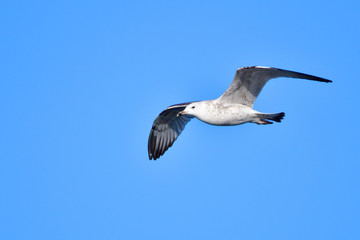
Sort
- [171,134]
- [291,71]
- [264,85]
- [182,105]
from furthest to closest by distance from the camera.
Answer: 1. [171,134]
2. [182,105]
3. [264,85]
4. [291,71]

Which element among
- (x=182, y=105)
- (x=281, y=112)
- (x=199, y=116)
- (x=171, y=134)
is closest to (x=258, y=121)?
(x=281, y=112)

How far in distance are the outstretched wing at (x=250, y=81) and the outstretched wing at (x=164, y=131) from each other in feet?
9.37

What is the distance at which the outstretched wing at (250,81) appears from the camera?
35.3 ft

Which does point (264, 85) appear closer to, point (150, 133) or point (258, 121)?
point (258, 121)

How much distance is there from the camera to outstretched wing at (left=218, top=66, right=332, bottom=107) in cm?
1076

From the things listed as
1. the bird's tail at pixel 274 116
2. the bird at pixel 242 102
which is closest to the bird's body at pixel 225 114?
Result: the bird at pixel 242 102

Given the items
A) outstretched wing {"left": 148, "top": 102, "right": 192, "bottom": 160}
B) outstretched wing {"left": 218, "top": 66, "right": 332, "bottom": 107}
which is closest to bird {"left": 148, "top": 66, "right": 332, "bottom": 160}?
outstretched wing {"left": 218, "top": 66, "right": 332, "bottom": 107}

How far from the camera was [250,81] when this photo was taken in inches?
443

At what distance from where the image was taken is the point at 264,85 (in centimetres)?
1138

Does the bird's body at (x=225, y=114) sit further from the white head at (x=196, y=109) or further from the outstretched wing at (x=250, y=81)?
the outstretched wing at (x=250, y=81)

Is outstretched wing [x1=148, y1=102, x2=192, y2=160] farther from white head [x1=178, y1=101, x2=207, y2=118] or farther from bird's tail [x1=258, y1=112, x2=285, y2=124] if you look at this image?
bird's tail [x1=258, y1=112, x2=285, y2=124]

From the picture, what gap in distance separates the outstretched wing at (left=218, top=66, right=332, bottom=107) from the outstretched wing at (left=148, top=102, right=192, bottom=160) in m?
2.86

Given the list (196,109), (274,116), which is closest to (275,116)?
(274,116)

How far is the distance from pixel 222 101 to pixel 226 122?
0.53 meters
